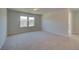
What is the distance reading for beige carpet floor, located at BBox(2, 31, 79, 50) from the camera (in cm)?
190

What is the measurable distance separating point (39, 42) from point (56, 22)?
0.50 meters

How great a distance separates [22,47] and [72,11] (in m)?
1.16

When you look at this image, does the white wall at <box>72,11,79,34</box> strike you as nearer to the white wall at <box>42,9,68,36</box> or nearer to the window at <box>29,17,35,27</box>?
the white wall at <box>42,9,68,36</box>

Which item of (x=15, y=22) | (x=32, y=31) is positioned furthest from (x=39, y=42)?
(x=15, y=22)

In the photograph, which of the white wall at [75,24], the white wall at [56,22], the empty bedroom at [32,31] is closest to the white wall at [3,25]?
the empty bedroom at [32,31]

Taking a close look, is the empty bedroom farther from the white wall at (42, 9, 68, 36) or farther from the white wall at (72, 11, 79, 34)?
the white wall at (72, 11, 79, 34)

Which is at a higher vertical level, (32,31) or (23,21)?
(23,21)

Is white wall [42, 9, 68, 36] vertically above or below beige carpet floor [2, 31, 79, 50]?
above

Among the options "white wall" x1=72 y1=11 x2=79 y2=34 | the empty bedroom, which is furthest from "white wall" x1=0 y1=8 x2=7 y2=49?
"white wall" x1=72 y1=11 x2=79 y2=34

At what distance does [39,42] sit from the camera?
6.31ft

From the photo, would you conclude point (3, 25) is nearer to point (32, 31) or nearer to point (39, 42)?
point (32, 31)

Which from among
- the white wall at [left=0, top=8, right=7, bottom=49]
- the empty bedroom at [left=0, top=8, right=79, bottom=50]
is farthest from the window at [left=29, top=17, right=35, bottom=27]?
the white wall at [left=0, top=8, right=7, bottom=49]

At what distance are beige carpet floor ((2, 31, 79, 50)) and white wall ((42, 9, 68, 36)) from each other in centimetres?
11
